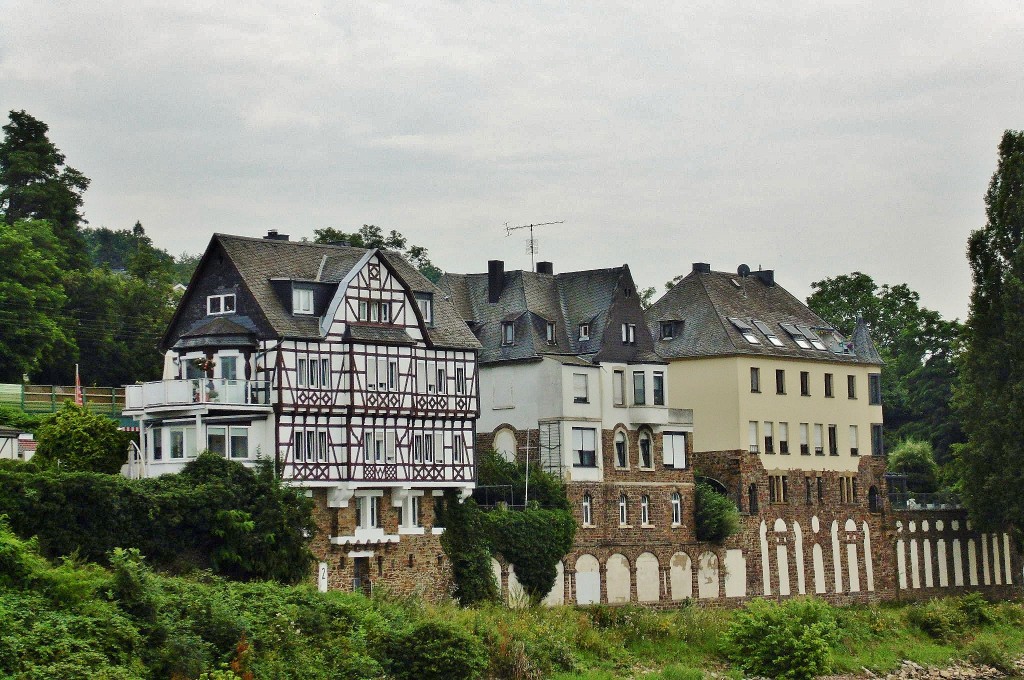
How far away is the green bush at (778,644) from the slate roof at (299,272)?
14525 mm

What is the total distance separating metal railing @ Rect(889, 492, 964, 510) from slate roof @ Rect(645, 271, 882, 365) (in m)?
7.02

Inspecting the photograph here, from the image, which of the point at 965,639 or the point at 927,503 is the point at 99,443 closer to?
the point at 965,639

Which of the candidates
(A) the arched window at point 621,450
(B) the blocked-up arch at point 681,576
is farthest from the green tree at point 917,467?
(A) the arched window at point 621,450

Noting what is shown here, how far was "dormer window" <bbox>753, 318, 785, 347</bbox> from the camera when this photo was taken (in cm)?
9306

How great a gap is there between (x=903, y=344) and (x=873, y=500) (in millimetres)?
39609

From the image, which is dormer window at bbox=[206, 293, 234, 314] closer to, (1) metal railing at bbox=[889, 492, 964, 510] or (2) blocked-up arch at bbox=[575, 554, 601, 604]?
(2) blocked-up arch at bbox=[575, 554, 601, 604]

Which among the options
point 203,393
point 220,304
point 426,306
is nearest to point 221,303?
point 220,304

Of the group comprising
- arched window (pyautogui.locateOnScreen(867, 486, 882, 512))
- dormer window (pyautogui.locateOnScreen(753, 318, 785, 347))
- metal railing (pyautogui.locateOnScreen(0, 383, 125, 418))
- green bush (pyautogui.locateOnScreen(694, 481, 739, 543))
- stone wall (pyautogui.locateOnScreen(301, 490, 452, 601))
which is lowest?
stone wall (pyautogui.locateOnScreen(301, 490, 452, 601))

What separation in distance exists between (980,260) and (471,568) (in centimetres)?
3420

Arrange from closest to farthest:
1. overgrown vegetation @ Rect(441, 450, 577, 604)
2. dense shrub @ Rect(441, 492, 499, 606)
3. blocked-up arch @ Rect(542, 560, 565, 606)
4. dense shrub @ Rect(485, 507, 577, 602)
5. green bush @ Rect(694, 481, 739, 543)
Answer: dense shrub @ Rect(441, 492, 499, 606)
overgrown vegetation @ Rect(441, 450, 577, 604)
dense shrub @ Rect(485, 507, 577, 602)
blocked-up arch @ Rect(542, 560, 565, 606)
green bush @ Rect(694, 481, 739, 543)

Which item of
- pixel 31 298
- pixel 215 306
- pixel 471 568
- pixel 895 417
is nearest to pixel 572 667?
pixel 471 568

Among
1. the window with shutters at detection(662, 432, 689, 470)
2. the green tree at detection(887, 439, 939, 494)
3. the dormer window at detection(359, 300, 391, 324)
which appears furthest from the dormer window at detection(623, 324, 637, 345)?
the green tree at detection(887, 439, 939, 494)

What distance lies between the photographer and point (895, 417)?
13112 centimetres

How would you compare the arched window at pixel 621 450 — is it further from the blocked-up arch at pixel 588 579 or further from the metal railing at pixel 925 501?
the metal railing at pixel 925 501
